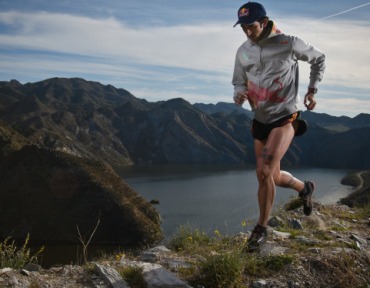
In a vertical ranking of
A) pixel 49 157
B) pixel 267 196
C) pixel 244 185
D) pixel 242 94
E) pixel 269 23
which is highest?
pixel 269 23

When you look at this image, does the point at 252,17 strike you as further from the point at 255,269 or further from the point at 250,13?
the point at 255,269

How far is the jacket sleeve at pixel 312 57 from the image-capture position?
209 inches

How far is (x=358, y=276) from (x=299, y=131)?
199 cm

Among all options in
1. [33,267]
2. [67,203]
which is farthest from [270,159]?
[67,203]

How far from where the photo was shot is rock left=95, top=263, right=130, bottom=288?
13.6ft

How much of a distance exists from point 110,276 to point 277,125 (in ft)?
9.03

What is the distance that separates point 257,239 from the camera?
5.43 metres

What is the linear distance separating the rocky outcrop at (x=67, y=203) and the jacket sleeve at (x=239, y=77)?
72.6 metres

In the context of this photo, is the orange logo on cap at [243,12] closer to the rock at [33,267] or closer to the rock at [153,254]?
the rock at [153,254]

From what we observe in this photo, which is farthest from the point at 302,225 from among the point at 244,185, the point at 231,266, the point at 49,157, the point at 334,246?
the point at 244,185

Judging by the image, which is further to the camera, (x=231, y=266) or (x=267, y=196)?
(x=267, y=196)

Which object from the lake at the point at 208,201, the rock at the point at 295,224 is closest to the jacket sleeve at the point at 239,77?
the rock at the point at 295,224

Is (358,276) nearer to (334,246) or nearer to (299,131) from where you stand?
(334,246)

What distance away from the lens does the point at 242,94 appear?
18.3 ft
